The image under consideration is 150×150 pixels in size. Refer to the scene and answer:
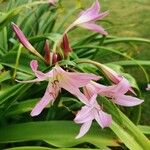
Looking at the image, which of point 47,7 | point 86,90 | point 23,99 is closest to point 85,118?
point 86,90

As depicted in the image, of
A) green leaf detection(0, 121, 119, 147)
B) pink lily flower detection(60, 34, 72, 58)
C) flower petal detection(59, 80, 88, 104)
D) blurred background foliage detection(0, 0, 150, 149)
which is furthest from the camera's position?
blurred background foliage detection(0, 0, 150, 149)

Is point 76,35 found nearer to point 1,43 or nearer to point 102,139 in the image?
point 1,43

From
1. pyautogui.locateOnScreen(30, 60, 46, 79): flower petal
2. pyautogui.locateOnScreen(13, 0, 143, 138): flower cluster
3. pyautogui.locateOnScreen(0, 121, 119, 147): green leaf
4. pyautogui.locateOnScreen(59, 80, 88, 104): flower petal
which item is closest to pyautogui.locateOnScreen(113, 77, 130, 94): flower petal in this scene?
pyautogui.locateOnScreen(13, 0, 143, 138): flower cluster

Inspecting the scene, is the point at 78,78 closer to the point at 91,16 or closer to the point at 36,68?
the point at 36,68

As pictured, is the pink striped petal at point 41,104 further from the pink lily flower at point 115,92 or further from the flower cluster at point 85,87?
the pink lily flower at point 115,92

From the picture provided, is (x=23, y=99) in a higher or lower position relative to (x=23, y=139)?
higher

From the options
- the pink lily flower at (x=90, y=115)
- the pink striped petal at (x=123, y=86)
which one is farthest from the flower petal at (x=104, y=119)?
the pink striped petal at (x=123, y=86)

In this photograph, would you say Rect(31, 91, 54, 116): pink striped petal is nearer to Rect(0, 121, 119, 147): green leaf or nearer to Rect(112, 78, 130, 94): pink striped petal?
Rect(112, 78, 130, 94): pink striped petal

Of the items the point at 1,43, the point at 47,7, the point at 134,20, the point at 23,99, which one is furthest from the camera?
the point at 134,20
